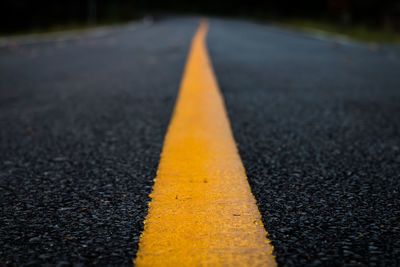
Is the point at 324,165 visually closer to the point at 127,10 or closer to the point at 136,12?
the point at 127,10

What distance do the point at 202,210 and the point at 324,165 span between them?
620 millimetres

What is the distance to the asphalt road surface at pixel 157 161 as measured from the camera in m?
1.01

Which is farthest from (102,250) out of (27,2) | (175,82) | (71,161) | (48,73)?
(27,2)

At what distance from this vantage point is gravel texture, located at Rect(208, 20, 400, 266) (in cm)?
101

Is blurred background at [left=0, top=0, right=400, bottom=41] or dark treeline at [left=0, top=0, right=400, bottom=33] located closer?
blurred background at [left=0, top=0, right=400, bottom=41]

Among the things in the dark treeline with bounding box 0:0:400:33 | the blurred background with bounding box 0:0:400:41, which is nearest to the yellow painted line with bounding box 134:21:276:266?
the blurred background with bounding box 0:0:400:41

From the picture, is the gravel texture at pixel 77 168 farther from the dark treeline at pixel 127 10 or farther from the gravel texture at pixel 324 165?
the dark treeline at pixel 127 10

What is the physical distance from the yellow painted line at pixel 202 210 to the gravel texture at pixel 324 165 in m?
0.05

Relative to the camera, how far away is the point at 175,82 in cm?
378

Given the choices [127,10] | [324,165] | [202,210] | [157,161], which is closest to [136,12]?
[127,10]

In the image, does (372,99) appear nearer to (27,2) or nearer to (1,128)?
(1,128)

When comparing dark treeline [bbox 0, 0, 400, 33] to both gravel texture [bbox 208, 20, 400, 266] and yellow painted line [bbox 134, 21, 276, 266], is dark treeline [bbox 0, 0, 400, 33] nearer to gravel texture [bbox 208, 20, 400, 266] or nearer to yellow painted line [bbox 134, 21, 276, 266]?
gravel texture [bbox 208, 20, 400, 266]

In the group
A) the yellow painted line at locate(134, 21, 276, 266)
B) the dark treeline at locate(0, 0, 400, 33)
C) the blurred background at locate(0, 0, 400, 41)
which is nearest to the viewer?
the yellow painted line at locate(134, 21, 276, 266)

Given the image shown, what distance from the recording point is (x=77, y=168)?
1576mm
